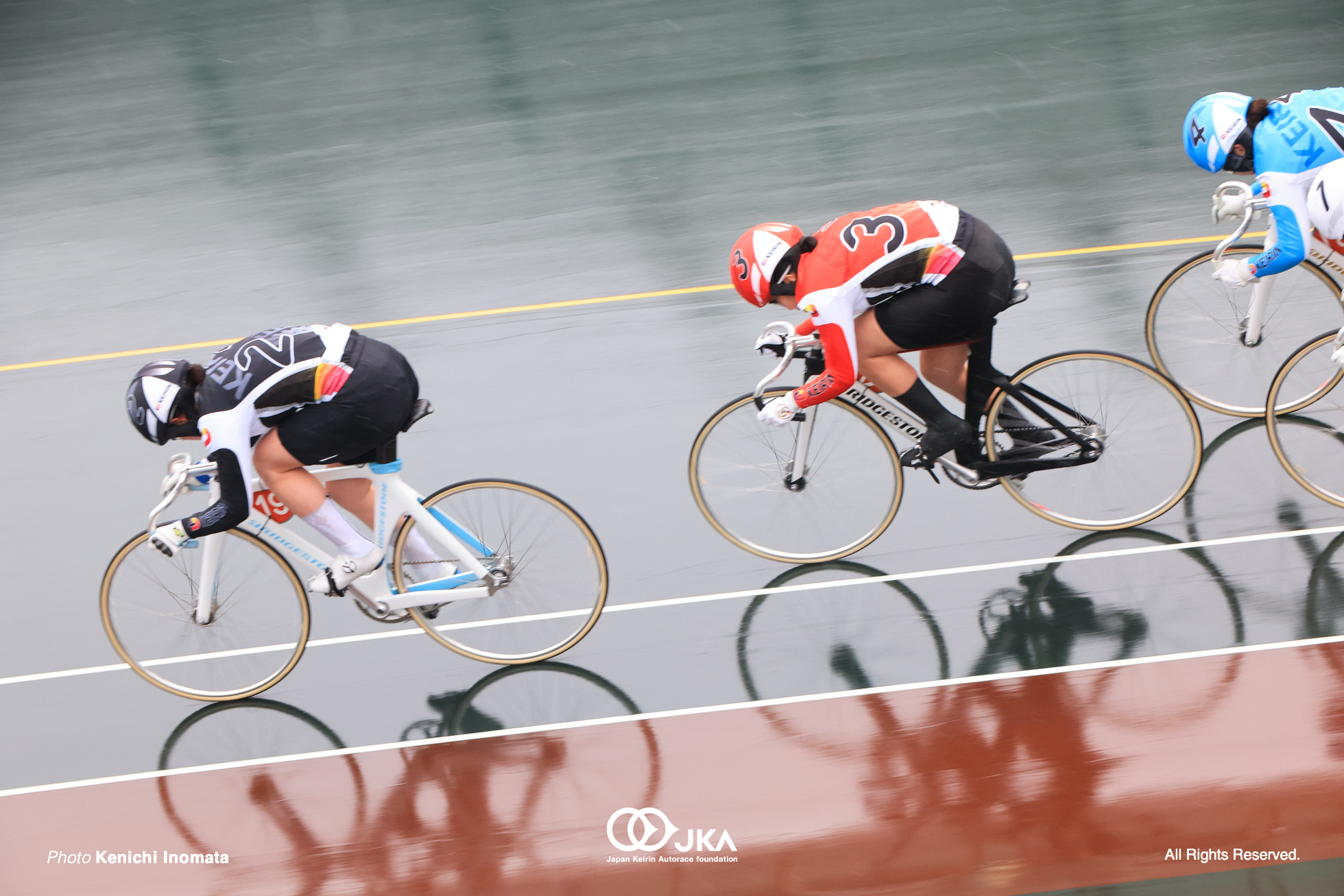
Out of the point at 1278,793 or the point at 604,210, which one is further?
the point at 604,210

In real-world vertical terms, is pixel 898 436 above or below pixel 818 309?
below

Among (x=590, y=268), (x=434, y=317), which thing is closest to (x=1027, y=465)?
(x=590, y=268)

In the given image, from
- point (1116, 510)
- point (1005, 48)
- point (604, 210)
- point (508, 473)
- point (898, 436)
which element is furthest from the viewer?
point (1005, 48)

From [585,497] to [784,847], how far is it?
2.58m

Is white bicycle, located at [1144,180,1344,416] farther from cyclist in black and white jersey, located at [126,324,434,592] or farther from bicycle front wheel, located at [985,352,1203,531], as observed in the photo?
cyclist in black and white jersey, located at [126,324,434,592]

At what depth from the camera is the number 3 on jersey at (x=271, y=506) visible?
4.91m

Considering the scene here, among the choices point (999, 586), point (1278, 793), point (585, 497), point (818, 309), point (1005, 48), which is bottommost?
point (1278, 793)

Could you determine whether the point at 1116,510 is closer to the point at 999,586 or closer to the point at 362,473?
the point at 999,586

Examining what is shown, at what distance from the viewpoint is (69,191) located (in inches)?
431

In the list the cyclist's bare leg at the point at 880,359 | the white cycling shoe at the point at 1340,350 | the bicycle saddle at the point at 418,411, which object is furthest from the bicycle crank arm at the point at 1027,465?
the bicycle saddle at the point at 418,411

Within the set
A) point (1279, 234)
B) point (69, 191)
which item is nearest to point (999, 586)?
point (1279, 234)

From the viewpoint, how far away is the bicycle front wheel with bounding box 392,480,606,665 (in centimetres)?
496

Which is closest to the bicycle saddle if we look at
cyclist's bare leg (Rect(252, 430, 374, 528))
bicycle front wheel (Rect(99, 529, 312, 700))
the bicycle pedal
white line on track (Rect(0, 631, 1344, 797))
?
cyclist's bare leg (Rect(252, 430, 374, 528))

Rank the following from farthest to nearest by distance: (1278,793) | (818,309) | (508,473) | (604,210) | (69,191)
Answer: (69,191), (604,210), (508,473), (818,309), (1278,793)
